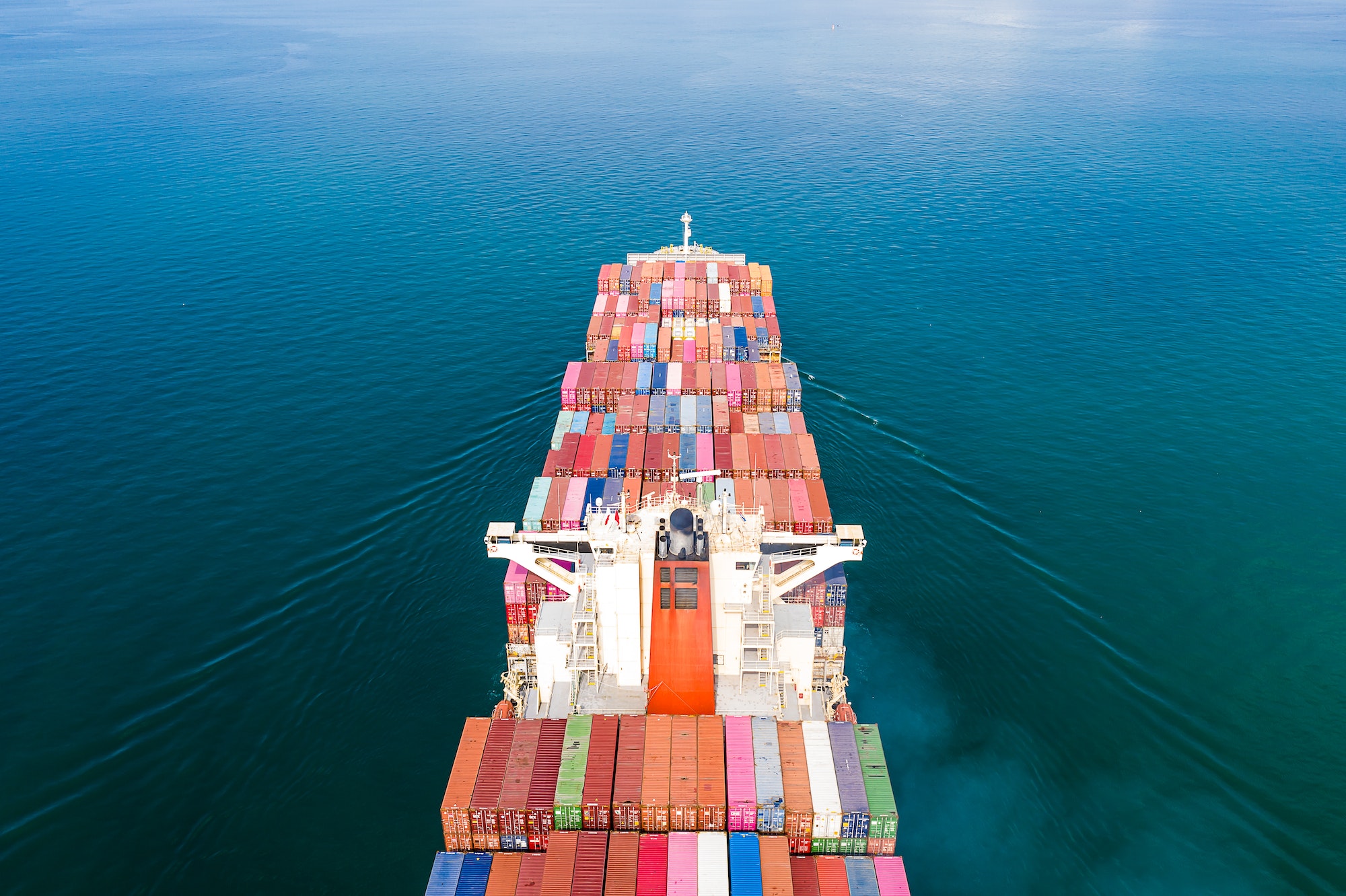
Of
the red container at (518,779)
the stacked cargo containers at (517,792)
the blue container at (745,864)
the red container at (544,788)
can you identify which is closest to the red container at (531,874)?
the red container at (544,788)

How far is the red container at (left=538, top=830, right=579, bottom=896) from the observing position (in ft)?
108

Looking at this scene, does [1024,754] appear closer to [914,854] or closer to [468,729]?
[914,854]

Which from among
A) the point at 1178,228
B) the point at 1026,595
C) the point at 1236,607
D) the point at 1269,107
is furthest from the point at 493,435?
the point at 1269,107

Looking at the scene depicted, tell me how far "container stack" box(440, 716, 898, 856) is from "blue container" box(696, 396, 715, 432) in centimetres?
2678

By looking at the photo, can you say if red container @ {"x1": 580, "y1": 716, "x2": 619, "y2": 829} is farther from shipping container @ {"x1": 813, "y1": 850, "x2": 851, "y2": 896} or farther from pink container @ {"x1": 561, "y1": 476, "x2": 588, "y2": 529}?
pink container @ {"x1": 561, "y1": 476, "x2": 588, "y2": 529}

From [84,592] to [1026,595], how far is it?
221 ft

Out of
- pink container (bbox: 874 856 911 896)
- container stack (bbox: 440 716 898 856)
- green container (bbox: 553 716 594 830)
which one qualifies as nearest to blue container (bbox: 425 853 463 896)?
container stack (bbox: 440 716 898 856)

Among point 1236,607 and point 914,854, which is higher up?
point 1236,607

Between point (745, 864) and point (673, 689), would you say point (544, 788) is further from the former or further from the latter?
point (745, 864)

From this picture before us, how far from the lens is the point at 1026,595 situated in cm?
5891

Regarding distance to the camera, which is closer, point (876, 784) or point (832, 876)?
point (832, 876)

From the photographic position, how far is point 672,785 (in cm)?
3622

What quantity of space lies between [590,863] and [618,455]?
96.0 ft

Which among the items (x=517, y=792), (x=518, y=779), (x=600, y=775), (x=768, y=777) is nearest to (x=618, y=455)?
Answer: (x=600, y=775)
